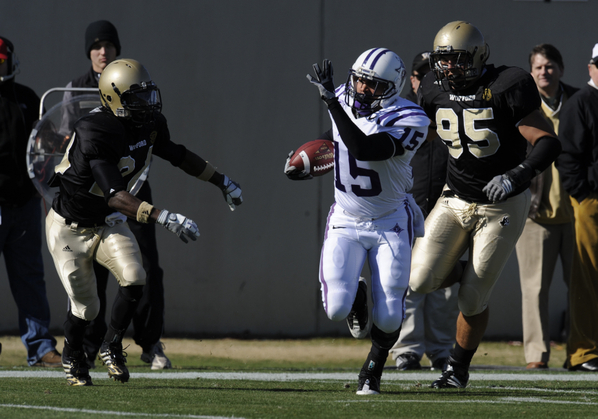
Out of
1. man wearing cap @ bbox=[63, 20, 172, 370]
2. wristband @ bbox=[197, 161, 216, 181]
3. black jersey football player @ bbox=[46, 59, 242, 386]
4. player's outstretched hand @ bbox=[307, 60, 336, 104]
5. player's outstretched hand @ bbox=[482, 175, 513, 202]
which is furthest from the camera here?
man wearing cap @ bbox=[63, 20, 172, 370]

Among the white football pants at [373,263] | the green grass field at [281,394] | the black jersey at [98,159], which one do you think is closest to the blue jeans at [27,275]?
the green grass field at [281,394]

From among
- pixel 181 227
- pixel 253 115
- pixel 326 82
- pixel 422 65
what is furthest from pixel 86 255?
pixel 253 115

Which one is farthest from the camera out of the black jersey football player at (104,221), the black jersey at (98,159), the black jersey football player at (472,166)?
the black jersey football player at (472,166)

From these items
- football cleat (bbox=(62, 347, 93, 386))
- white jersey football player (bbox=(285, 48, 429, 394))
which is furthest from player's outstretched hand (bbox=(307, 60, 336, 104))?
football cleat (bbox=(62, 347, 93, 386))

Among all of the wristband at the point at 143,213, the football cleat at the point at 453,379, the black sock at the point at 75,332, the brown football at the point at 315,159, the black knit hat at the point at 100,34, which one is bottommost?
the football cleat at the point at 453,379

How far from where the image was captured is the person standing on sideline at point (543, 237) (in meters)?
6.31

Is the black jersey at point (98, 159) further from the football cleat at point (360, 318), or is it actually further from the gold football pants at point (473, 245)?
the gold football pants at point (473, 245)

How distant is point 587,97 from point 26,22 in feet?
16.0

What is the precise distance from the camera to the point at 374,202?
4.40 m

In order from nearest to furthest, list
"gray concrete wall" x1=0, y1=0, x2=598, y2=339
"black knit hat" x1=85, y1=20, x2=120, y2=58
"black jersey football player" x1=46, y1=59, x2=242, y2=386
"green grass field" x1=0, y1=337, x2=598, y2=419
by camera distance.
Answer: "green grass field" x1=0, y1=337, x2=598, y2=419 → "black jersey football player" x1=46, y1=59, x2=242, y2=386 → "black knit hat" x1=85, y1=20, x2=120, y2=58 → "gray concrete wall" x1=0, y1=0, x2=598, y2=339

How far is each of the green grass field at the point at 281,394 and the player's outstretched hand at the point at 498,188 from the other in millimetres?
993

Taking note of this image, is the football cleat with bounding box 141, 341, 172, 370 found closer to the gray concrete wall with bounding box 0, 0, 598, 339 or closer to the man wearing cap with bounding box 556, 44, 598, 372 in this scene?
the gray concrete wall with bounding box 0, 0, 598, 339

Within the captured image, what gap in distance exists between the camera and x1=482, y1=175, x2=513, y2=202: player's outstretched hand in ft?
14.4

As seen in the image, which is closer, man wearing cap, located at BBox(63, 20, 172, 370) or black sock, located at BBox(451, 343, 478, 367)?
black sock, located at BBox(451, 343, 478, 367)
